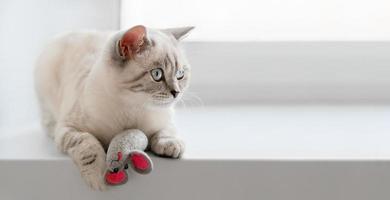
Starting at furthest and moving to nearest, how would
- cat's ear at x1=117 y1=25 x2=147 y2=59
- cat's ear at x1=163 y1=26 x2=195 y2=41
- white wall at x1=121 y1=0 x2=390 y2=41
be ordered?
white wall at x1=121 y1=0 x2=390 y2=41
cat's ear at x1=163 y1=26 x2=195 y2=41
cat's ear at x1=117 y1=25 x2=147 y2=59

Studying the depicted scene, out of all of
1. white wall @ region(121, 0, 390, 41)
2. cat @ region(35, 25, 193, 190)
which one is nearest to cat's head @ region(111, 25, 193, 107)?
cat @ region(35, 25, 193, 190)

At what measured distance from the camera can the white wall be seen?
1527 mm

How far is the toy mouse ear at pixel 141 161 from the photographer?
3.43 ft

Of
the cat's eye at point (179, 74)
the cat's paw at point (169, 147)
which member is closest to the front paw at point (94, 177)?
the cat's paw at point (169, 147)

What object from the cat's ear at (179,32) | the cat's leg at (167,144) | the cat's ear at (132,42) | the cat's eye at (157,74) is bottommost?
the cat's leg at (167,144)

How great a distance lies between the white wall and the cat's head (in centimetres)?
43

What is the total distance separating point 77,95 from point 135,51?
0.19m

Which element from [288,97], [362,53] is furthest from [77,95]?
[362,53]

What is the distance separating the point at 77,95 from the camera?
1.18 metres

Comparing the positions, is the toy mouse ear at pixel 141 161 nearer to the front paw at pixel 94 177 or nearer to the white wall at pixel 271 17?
the front paw at pixel 94 177

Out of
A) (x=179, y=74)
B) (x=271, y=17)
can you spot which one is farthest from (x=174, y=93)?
(x=271, y=17)

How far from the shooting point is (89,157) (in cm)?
108

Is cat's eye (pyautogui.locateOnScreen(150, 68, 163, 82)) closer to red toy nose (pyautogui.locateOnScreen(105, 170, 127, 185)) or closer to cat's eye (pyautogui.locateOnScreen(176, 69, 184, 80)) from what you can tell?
cat's eye (pyautogui.locateOnScreen(176, 69, 184, 80))

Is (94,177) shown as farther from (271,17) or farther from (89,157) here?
(271,17)
